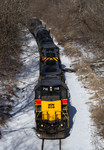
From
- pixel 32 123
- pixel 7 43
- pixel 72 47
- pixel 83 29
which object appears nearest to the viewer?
pixel 32 123

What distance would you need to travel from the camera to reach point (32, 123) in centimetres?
1429

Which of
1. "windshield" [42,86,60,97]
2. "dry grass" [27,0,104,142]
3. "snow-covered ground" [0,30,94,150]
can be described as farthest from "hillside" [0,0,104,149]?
"windshield" [42,86,60,97]

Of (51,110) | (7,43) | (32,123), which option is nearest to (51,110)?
(51,110)

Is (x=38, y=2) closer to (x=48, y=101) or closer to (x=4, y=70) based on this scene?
(x=4, y=70)

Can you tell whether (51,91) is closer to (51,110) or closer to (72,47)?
(51,110)

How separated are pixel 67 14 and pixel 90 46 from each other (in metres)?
16.8

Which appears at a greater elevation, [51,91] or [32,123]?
[51,91]

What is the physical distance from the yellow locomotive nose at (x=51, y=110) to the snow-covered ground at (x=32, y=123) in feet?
5.10

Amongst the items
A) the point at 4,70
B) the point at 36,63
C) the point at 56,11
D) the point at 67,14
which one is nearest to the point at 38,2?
the point at 56,11

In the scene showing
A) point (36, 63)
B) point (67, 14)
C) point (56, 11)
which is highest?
point (56, 11)

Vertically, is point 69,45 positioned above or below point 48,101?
above


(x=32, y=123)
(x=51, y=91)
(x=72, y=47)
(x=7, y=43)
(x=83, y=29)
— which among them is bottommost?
(x=32, y=123)

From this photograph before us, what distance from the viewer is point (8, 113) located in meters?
15.4

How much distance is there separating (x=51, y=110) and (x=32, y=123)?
269 centimetres
